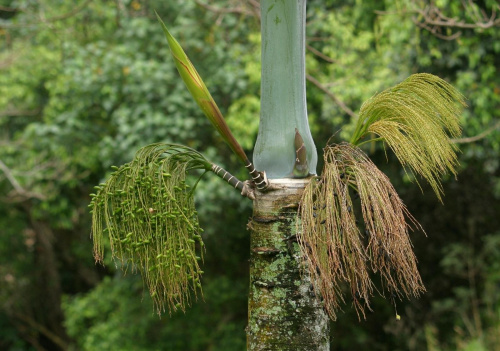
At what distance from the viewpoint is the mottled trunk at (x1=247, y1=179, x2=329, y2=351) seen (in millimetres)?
1834

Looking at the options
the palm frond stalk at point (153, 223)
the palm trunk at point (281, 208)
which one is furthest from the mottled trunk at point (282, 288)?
the palm frond stalk at point (153, 223)

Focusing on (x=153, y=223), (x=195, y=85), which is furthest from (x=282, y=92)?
(x=153, y=223)

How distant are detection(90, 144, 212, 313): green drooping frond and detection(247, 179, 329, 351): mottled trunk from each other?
189 mm

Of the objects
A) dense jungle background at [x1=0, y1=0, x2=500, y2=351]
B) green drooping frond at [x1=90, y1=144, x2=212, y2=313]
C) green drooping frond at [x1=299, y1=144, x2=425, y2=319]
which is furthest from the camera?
dense jungle background at [x1=0, y1=0, x2=500, y2=351]

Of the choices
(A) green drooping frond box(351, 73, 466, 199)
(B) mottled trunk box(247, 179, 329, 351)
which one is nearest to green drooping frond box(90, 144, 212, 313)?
(B) mottled trunk box(247, 179, 329, 351)

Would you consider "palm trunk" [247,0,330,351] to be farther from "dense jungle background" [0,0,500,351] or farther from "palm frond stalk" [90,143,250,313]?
"dense jungle background" [0,0,500,351]

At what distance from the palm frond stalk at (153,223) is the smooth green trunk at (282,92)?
0.46 feet

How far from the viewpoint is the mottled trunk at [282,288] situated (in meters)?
1.83

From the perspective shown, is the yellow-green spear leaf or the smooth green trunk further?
the smooth green trunk

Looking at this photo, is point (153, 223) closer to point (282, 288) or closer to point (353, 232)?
point (282, 288)

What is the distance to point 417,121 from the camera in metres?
1.83

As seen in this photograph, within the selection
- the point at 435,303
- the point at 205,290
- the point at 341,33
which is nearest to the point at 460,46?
the point at 341,33

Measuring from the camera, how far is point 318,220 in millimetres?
1741

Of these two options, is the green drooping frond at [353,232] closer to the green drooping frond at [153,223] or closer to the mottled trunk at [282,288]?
the mottled trunk at [282,288]
